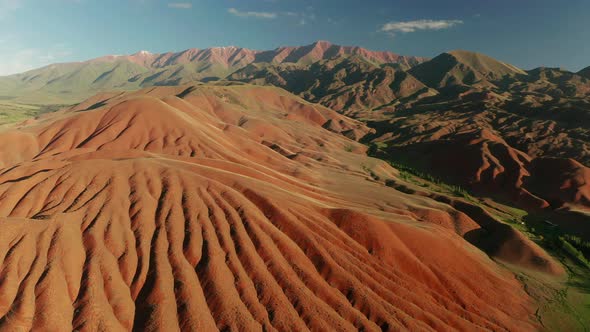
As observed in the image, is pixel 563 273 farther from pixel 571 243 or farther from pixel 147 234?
pixel 147 234

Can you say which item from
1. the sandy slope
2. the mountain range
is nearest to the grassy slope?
the mountain range

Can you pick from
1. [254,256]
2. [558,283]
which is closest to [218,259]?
[254,256]

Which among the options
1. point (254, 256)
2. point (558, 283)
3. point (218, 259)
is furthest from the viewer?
point (558, 283)

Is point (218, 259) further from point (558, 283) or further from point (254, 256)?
point (558, 283)

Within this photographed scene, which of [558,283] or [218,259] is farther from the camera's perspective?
[558,283]

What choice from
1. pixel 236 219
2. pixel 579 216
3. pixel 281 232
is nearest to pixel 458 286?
pixel 281 232

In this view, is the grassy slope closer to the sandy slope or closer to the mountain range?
the mountain range

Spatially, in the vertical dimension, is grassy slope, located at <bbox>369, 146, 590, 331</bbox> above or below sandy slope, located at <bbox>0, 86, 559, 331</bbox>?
below

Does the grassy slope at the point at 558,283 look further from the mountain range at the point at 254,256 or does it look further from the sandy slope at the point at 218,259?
the sandy slope at the point at 218,259
